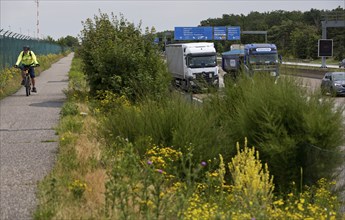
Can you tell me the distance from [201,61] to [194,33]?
4326 cm

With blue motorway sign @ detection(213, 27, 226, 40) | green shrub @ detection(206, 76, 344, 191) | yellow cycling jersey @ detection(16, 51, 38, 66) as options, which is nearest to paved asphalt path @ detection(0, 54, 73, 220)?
yellow cycling jersey @ detection(16, 51, 38, 66)

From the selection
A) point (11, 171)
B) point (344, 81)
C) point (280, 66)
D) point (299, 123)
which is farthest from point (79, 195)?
point (344, 81)

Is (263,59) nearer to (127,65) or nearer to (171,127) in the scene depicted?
(127,65)

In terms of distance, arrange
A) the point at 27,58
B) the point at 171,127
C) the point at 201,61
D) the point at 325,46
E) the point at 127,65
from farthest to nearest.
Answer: the point at 325,46 → the point at 201,61 → the point at 27,58 → the point at 127,65 → the point at 171,127

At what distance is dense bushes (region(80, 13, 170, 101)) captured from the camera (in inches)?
564

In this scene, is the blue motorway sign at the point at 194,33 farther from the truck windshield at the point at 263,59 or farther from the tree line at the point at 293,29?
the truck windshield at the point at 263,59

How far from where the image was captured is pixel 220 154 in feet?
25.7

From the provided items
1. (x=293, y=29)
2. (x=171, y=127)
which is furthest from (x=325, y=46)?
(x=293, y=29)

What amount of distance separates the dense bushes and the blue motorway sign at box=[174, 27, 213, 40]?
5972 centimetres

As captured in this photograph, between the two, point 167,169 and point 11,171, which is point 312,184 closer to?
point 167,169

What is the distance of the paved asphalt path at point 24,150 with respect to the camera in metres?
6.27

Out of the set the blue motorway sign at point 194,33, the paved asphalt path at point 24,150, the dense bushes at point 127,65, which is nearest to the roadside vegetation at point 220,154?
the paved asphalt path at point 24,150

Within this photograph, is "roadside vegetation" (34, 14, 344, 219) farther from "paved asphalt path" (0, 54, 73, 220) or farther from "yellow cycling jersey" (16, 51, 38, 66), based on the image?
"yellow cycling jersey" (16, 51, 38, 66)

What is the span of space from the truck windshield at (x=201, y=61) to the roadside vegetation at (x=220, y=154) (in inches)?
982
